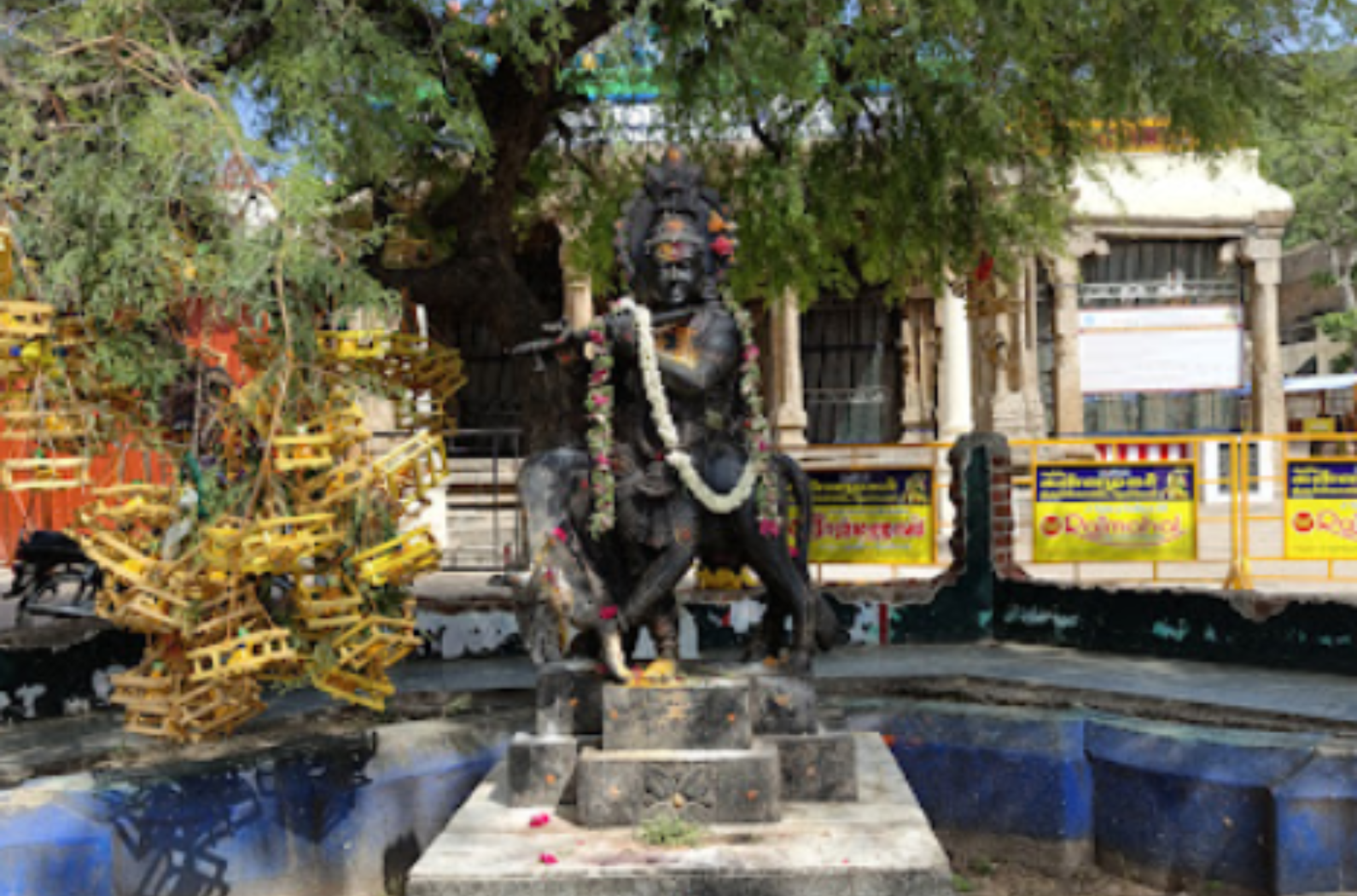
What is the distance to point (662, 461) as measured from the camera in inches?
229

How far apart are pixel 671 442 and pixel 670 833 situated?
1.73 metres

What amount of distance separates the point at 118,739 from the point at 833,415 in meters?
20.2

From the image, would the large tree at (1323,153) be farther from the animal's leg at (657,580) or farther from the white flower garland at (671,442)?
the animal's leg at (657,580)

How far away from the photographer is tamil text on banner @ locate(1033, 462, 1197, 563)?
11.9 m

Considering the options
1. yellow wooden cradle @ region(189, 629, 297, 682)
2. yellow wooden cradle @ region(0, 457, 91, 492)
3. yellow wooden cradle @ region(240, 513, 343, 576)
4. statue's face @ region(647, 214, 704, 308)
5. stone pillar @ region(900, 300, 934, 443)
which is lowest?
yellow wooden cradle @ region(189, 629, 297, 682)

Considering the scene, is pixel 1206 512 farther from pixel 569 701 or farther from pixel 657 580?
pixel 569 701

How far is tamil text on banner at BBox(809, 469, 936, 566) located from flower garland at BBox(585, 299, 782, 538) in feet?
19.3

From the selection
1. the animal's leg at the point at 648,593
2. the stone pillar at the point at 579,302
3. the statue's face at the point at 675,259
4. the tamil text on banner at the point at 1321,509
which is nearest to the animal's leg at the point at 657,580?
the animal's leg at the point at 648,593

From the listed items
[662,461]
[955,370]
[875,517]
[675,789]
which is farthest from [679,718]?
[955,370]

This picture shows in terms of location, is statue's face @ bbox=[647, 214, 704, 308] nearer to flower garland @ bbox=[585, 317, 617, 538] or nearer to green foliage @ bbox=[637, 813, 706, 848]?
flower garland @ bbox=[585, 317, 617, 538]

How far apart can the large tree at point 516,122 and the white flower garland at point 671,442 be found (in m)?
1.23

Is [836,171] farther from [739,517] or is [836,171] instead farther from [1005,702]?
[739,517]

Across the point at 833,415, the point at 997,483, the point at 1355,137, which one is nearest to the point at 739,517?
the point at 997,483

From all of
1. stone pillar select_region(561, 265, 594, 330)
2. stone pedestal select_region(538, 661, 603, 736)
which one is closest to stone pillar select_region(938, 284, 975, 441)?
stone pillar select_region(561, 265, 594, 330)
